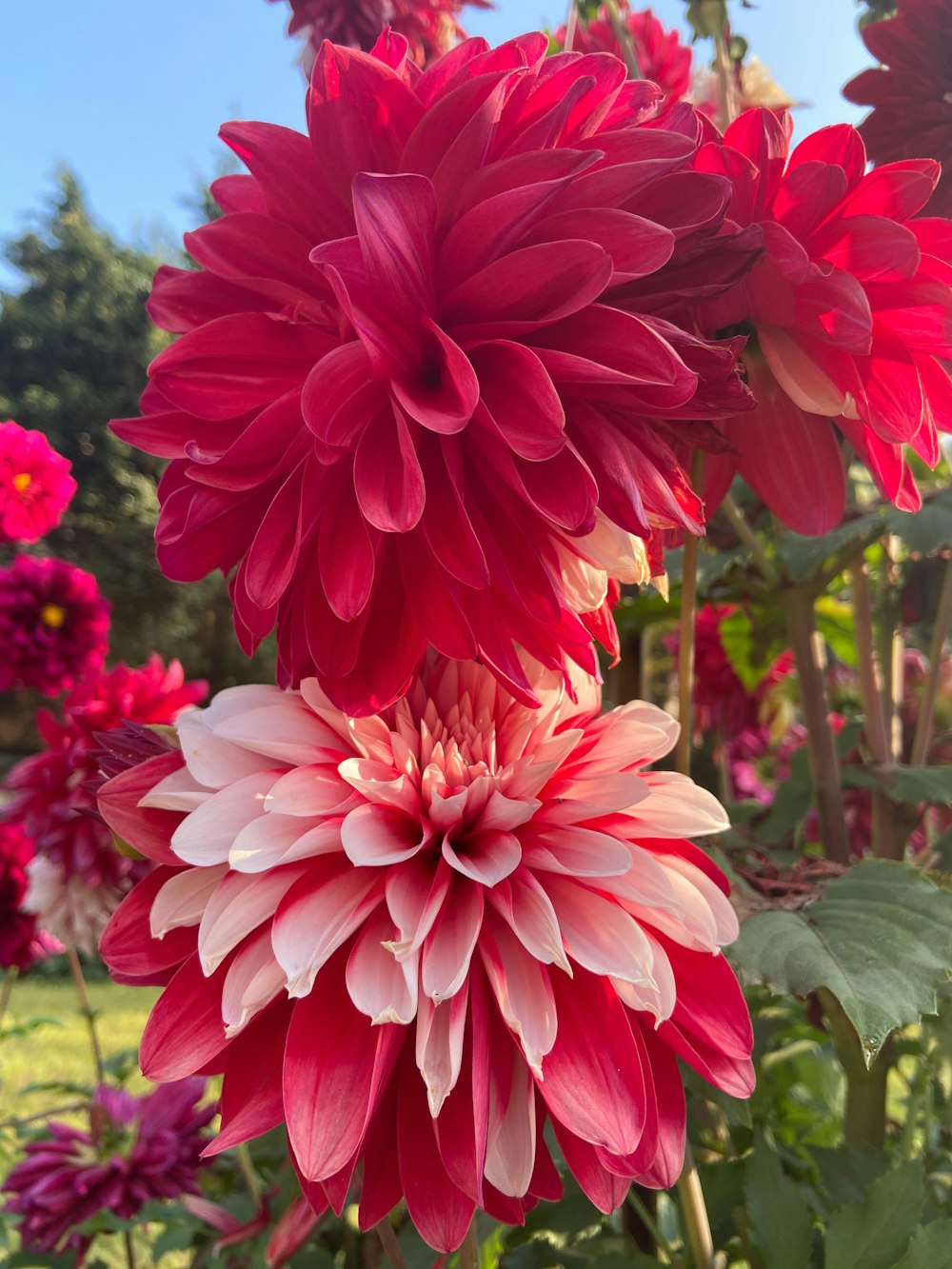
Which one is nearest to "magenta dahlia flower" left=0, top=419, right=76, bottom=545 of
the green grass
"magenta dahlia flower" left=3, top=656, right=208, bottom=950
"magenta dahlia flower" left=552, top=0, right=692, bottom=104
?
"magenta dahlia flower" left=3, top=656, right=208, bottom=950

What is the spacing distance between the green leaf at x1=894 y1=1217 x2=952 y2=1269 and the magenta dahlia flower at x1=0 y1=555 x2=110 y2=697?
2.61 ft

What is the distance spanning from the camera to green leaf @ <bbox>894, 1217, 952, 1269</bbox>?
36 centimetres

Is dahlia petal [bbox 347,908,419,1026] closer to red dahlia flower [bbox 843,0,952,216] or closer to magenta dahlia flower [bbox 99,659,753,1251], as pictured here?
magenta dahlia flower [bbox 99,659,753,1251]

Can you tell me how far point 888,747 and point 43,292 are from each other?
34.2 feet

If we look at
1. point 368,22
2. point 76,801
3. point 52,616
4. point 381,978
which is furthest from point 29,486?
point 381,978

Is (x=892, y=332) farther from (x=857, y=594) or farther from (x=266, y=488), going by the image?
(x=857, y=594)

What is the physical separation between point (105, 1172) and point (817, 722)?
2.04ft

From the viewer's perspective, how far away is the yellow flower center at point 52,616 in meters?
0.89

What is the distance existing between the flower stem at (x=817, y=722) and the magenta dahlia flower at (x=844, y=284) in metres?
0.28

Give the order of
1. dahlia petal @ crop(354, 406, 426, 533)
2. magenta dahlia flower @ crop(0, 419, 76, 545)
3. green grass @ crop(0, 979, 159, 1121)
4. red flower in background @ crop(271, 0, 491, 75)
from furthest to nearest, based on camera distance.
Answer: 1. green grass @ crop(0, 979, 159, 1121)
2. magenta dahlia flower @ crop(0, 419, 76, 545)
3. red flower in background @ crop(271, 0, 491, 75)
4. dahlia petal @ crop(354, 406, 426, 533)

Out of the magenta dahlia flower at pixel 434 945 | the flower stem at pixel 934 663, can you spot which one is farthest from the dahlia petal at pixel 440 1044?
the flower stem at pixel 934 663

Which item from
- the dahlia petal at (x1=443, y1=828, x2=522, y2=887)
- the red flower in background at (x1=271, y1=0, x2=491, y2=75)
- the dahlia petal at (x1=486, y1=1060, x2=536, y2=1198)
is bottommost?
the dahlia petal at (x1=486, y1=1060, x2=536, y2=1198)

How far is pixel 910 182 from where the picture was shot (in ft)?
0.88

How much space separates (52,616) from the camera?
2.94 ft
